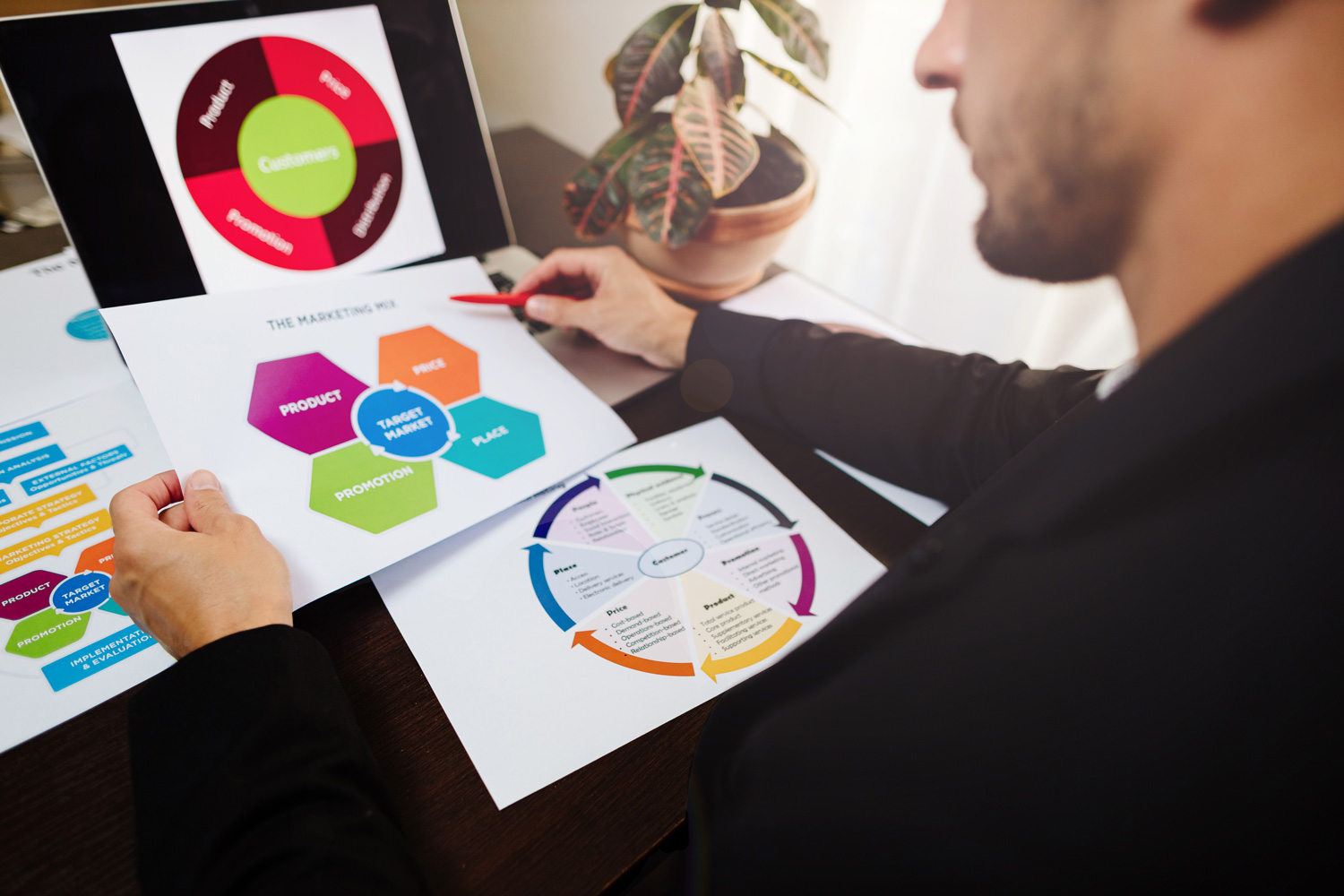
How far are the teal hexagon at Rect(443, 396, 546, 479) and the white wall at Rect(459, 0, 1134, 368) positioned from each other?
86 cm

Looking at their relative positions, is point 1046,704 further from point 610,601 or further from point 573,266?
point 573,266

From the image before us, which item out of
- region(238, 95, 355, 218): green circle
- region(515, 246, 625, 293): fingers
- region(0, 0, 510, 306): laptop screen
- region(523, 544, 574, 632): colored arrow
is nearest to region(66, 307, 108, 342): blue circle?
region(0, 0, 510, 306): laptop screen

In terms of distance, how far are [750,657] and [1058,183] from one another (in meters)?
0.36

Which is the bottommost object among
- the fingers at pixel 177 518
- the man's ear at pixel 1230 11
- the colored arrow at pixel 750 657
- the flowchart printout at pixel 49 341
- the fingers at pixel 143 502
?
the colored arrow at pixel 750 657

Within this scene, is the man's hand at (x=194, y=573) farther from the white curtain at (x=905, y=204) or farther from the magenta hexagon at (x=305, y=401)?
the white curtain at (x=905, y=204)

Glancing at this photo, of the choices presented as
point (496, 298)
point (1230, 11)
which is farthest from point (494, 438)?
point (1230, 11)

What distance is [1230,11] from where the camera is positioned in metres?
0.22

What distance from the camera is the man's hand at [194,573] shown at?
446mm

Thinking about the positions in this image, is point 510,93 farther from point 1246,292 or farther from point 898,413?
point 1246,292

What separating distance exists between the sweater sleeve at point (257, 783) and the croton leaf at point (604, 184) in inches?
22.2

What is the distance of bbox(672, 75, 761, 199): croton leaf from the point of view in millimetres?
737

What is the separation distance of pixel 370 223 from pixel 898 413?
61 cm

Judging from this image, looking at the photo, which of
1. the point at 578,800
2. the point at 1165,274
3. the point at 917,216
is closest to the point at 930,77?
the point at 1165,274

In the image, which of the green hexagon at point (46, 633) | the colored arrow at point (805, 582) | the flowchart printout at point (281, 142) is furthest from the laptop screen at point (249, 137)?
the colored arrow at point (805, 582)
